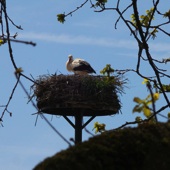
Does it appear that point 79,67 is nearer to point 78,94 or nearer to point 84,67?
point 84,67

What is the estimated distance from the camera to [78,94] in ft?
38.1

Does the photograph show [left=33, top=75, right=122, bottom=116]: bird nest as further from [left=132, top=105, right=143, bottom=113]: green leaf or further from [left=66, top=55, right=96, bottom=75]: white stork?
[left=132, top=105, right=143, bottom=113]: green leaf

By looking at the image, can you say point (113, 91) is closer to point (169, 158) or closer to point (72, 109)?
point (72, 109)

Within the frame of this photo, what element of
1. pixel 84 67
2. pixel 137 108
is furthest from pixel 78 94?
pixel 137 108

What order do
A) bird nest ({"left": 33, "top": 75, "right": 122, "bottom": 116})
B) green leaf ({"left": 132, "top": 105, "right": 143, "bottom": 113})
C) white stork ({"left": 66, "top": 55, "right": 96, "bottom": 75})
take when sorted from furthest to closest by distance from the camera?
white stork ({"left": 66, "top": 55, "right": 96, "bottom": 75}), bird nest ({"left": 33, "top": 75, "right": 122, "bottom": 116}), green leaf ({"left": 132, "top": 105, "right": 143, "bottom": 113})

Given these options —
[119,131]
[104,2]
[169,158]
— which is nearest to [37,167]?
[119,131]

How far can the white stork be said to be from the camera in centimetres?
1336

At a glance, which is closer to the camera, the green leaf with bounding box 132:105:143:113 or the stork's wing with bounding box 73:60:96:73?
the green leaf with bounding box 132:105:143:113

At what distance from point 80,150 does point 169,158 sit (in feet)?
1.04

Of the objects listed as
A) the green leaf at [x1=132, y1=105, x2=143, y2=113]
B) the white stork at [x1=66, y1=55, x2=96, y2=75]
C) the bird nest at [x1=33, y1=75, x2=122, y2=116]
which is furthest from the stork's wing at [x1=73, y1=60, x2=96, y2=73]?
the green leaf at [x1=132, y1=105, x2=143, y2=113]

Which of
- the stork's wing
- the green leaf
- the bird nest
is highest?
the stork's wing

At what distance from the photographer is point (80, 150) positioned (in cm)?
216

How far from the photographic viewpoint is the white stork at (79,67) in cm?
1336

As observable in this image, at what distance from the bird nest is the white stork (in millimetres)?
1252
